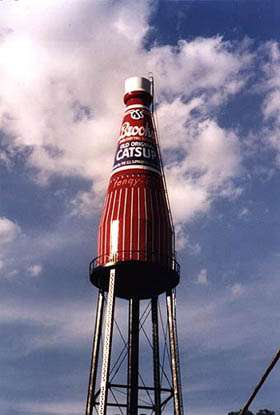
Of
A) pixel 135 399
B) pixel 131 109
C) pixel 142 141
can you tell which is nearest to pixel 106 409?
pixel 135 399

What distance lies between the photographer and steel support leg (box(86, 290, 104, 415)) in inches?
1473

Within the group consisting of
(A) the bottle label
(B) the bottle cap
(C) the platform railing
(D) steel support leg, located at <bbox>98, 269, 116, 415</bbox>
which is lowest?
(D) steel support leg, located at <bbox>98, 269, 116, 415</bbox>

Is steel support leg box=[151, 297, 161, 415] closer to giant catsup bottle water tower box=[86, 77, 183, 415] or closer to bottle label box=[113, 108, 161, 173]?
giant catsup bottle water tower box=[86, 77, 183, 415]

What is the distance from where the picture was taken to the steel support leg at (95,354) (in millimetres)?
37412

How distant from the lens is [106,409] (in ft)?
116

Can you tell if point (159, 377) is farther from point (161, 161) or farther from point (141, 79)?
point (141, 79)

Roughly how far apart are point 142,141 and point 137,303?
11257 millimetres

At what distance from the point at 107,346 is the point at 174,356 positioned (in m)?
4.55

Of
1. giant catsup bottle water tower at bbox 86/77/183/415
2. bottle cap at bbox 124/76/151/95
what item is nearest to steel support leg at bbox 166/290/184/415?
giant catsup bottle water tower at bbox 86/77/183/415

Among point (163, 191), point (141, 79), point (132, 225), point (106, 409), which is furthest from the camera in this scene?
point (141, 79)

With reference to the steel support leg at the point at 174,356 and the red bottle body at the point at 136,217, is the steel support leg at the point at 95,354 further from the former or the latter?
the steel support leg at the point at 174,356

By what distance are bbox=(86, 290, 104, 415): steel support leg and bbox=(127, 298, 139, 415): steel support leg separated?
91.8 inches

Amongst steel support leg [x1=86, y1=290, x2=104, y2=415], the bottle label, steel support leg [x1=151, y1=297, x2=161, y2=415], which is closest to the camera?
steel support leg [x1=86, y1=290, x2=104, y2=415]

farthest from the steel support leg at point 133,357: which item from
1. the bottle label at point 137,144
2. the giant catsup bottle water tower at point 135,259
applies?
the bottle label at point 137,144
